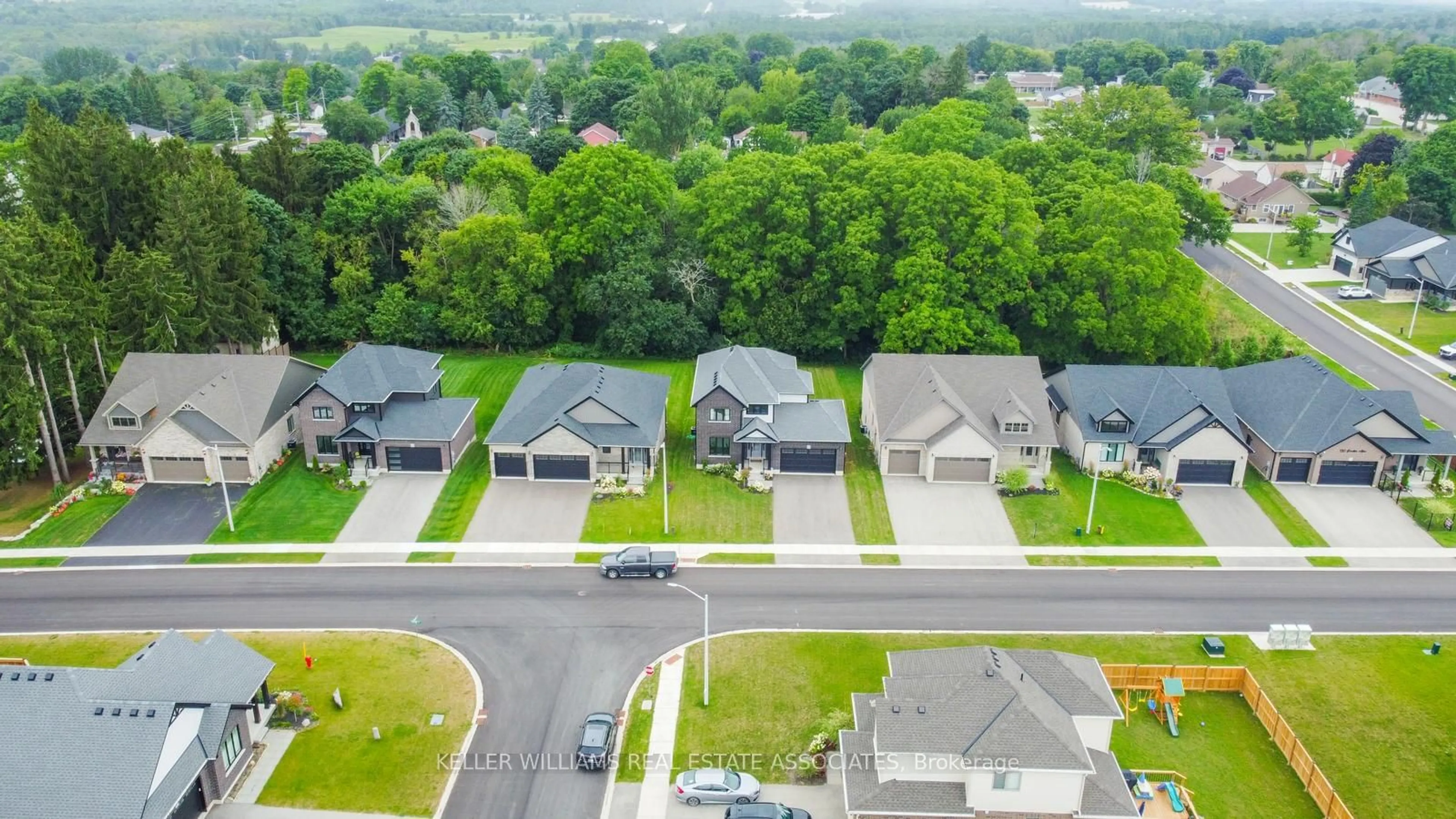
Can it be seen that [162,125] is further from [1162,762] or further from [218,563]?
[1162,762]

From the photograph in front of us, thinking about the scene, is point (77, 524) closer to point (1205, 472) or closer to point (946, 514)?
point (946, 514)

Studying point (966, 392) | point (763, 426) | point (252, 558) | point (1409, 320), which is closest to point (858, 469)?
point (763, 426)

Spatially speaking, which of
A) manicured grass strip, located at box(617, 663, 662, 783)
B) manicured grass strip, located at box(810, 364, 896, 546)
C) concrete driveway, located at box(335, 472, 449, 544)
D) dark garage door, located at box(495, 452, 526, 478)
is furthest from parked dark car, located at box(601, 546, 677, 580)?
dark garage door, located at box(495, 452, 526, 478)

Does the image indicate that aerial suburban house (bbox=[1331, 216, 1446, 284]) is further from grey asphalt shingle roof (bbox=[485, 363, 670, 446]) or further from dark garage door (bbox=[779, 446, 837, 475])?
grey asphalt shingle roof (bbox=[485, 363, 670, 446])

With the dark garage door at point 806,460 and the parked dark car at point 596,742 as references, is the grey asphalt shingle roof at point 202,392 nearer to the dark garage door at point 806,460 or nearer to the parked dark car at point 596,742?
the dark garage door at point 806,460

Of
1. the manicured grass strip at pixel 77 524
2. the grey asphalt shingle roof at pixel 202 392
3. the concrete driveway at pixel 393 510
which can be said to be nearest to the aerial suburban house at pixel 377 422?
the concrete driveway at pixel 393 510

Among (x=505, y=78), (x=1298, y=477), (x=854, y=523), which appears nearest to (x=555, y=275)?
(x=854, y=523)
